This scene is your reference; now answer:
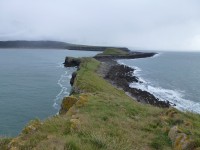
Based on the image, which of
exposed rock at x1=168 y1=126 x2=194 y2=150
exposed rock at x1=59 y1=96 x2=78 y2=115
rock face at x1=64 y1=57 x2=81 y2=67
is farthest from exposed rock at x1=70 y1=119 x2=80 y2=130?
rock face at x1=64 y1=57 x2=81 y2=67

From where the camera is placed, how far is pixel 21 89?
53531mm

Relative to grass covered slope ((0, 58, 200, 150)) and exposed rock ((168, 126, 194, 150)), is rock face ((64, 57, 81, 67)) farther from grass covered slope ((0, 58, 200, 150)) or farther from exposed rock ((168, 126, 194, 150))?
exposed rock ((168, 126, 194, 150))

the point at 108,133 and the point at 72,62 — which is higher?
the point at 108,133

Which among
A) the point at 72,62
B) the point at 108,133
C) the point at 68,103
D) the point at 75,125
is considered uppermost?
the point at 75,125

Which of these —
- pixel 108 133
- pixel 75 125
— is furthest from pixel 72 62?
pixel 108 133

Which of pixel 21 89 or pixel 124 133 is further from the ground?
pixel 124 133

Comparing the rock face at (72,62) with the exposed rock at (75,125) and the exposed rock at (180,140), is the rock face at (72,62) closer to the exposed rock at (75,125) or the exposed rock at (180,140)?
the exposed rock at (75,125)

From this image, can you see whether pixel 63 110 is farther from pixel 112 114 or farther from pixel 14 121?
pixel 14 121

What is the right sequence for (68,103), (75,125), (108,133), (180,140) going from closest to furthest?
1. (180,140)
2. (108,133)
3. (75,125)
4. (68,103)

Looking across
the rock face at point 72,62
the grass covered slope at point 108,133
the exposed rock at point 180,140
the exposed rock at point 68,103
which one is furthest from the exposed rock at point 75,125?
the rock face at point 72,62

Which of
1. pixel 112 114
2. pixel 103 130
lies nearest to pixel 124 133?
pixel 103 130

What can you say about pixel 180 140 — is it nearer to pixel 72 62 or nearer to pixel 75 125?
pixel 75 125

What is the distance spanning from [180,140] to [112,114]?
5.98 m

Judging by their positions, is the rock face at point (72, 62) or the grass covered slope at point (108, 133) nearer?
the grass covered slope at point (108, 133)
